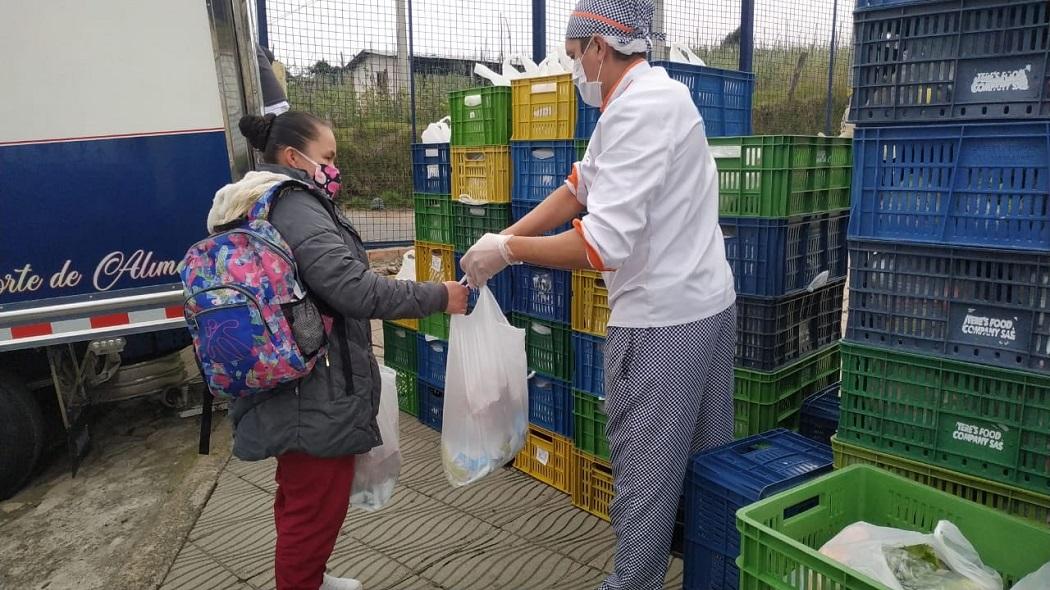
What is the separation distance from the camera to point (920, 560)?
180cm

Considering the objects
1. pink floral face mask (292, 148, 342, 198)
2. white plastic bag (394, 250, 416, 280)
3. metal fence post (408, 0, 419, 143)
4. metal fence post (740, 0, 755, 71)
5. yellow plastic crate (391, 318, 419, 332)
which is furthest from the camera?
metal fence post (408, 0, 419, 143)

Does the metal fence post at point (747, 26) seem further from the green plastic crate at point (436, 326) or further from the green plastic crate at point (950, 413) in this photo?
the green plastic crate at point (950, 413)

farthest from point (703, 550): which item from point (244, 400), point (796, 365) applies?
point (244, 400)

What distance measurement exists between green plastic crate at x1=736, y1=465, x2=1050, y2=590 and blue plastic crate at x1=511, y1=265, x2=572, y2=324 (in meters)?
1.73

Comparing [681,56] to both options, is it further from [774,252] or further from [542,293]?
[542,293]

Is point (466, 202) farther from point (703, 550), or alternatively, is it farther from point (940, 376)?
point (940, 376)

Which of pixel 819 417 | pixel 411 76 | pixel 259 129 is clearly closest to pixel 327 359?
pixel 259 129

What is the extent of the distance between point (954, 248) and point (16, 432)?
14.9 feet

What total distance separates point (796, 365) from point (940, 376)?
1.24 meters

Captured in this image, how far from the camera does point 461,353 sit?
9.00 ft

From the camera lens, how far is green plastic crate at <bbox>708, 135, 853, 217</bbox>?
2990 mm

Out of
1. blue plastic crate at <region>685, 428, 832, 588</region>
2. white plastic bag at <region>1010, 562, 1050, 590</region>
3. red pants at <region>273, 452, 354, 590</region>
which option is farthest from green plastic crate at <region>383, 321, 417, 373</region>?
white plastic bag at <region>1010, 562, 1050, 590</region>

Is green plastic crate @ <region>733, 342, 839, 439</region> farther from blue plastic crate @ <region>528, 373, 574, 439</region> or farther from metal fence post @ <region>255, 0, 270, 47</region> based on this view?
metal fence post @ <region>255, 0, 270, 47</region>

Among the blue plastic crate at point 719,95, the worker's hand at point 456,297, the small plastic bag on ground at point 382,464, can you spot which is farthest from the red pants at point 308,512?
the blue plastic crate at point 719,95
